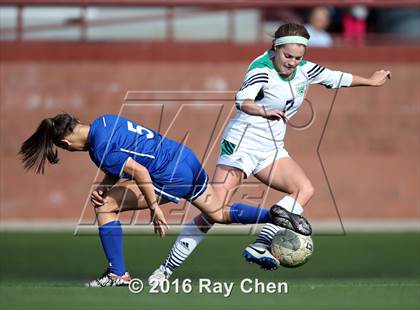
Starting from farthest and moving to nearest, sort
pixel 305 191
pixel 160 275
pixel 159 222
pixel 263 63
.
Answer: pixel 160 275, pixel 305 191, pixel 263 63, pixel 159 222

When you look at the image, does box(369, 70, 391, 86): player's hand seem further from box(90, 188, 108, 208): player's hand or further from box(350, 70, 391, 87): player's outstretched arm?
box(90, 188, 108, 208): player's hand

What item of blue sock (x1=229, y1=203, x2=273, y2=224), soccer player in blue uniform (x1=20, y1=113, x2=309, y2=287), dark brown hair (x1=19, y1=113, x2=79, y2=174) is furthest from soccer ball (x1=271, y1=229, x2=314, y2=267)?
dark brown hair (x1=19, y1=113, x2=79, y2=174)

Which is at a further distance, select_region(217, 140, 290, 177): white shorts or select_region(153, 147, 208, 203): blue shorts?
select_region(217, 140, 290, 177): white shorts

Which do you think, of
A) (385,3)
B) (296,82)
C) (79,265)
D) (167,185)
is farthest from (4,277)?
(385,3)

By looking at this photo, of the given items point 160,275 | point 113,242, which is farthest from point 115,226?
point 160,275

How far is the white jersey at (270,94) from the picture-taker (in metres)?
8.21

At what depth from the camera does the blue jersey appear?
7.73m

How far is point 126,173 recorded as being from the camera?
773 cm

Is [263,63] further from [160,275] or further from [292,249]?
[160,275]

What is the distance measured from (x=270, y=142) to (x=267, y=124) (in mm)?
156

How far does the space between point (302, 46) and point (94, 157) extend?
1.94 m

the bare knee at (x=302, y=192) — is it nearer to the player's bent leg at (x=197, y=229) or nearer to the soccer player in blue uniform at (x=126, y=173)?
the soccer player in blue uniform at (x=126, y=173)

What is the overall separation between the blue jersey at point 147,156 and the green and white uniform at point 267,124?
378 mm

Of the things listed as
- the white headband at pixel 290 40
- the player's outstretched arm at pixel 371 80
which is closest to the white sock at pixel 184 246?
the white headband at pixel 290 40
